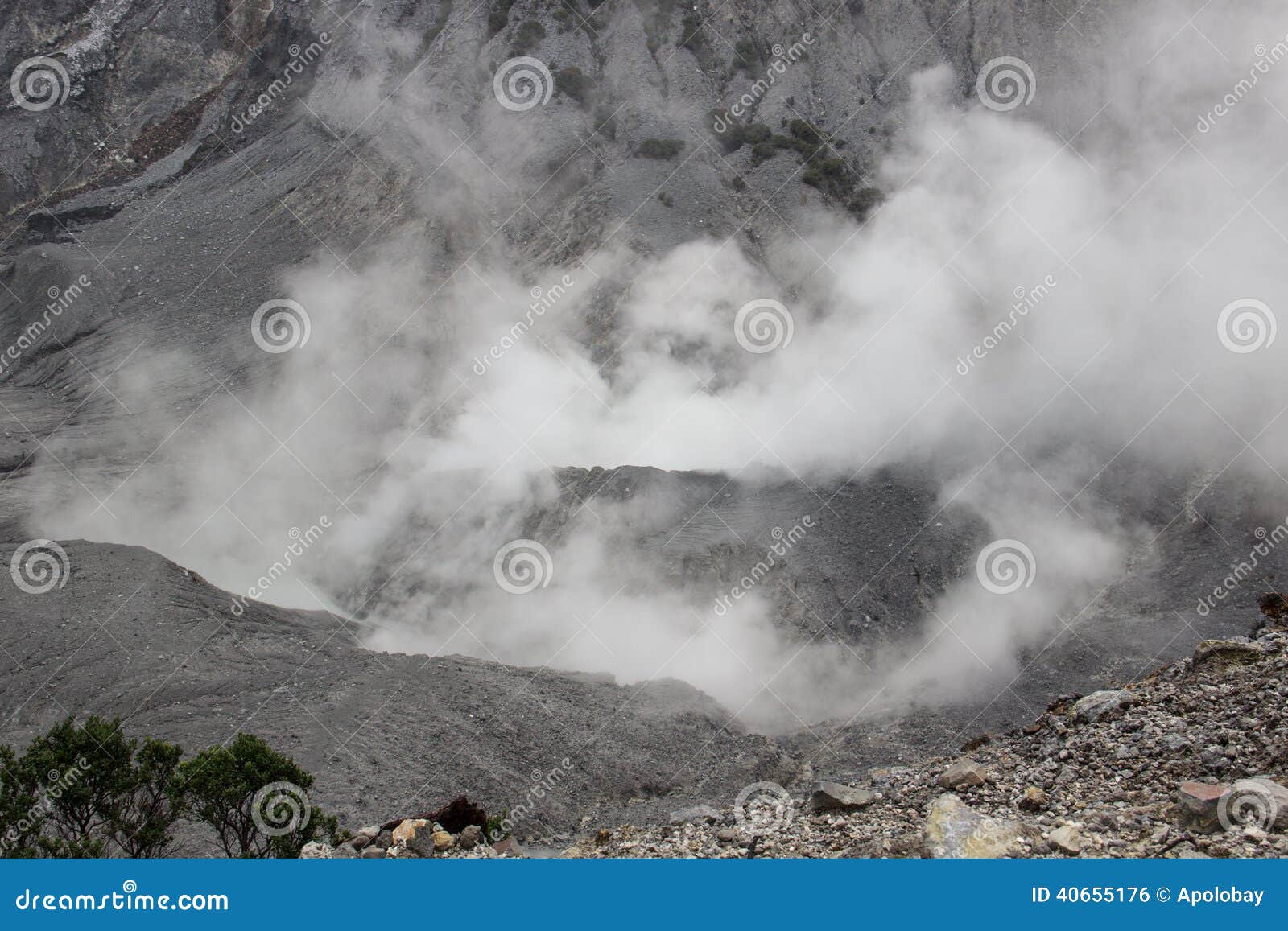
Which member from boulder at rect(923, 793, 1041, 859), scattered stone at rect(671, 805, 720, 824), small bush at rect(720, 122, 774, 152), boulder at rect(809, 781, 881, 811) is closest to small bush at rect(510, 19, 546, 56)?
small bush at rect(720, 122, 774, 152)

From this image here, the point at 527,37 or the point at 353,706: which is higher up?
the point at 527,37

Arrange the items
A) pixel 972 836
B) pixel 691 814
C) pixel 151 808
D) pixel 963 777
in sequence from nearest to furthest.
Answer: pixel 972 836 → pixel 963 777 → pixel 151 808 → pixel 691 814

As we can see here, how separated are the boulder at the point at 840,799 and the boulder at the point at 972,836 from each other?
347 centimetres

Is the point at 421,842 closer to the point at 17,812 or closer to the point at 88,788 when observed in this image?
the point at 88,788

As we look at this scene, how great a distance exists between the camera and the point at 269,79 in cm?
7931

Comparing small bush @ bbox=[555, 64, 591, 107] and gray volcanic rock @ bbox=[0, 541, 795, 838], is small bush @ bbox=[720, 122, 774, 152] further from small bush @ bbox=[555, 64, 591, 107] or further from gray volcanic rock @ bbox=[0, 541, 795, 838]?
gray volcanic rock @ bbox=[0, 541, 795, 838]

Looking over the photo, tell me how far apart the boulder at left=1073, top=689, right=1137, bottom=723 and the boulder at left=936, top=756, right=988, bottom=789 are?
237 cm

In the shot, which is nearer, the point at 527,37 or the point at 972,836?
the point at 972,836

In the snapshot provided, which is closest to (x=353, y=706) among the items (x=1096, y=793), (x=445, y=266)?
(x=1096, y=793)

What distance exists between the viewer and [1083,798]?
46.9ft

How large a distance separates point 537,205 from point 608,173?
447 centimetres

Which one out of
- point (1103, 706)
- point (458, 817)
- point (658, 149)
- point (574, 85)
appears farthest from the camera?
point (574, 85)

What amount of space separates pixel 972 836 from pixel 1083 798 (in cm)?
239

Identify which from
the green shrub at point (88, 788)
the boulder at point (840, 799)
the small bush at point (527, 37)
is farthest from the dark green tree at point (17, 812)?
the small bush at point (527, 37)
